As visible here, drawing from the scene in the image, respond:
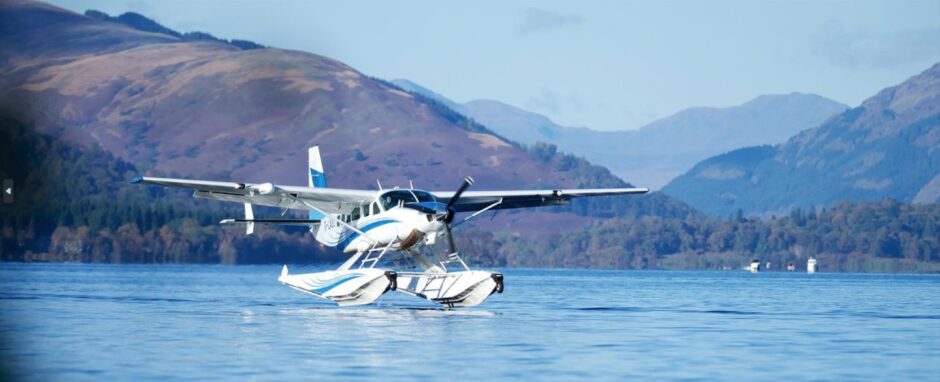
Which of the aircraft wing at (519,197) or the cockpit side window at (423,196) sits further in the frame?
the aircraft wing at (519,197)

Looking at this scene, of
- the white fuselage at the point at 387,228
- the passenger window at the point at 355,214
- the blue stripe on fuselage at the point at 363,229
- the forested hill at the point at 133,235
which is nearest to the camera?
the white fuselage at the point at 387,228

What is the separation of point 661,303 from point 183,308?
48.3 feet

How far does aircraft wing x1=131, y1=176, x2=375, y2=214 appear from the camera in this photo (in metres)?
30.0

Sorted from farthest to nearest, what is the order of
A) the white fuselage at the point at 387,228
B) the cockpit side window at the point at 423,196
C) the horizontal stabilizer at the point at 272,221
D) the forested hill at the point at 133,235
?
the forested hill at the point at 133,235, the horizontal stabilizer at the point at 272,221, the cockpit side window at the point at 423,196, the white fuselage at the point at 387,228

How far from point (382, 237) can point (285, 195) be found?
9.00ft

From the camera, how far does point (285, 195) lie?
3127 cm

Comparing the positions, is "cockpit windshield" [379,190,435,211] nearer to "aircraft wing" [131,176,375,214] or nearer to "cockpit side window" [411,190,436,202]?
"cockpit side window" [411,190,436,202]

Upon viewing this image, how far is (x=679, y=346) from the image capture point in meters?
21.2

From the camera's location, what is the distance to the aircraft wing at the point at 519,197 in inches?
1315

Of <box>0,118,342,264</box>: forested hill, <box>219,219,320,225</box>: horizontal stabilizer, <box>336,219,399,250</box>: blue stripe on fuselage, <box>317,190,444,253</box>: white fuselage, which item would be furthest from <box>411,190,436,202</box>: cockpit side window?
<box>0,118,342,264</box>: forested hill

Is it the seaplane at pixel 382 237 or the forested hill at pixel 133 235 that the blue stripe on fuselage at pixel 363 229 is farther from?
the forested hill at pixel 133 235

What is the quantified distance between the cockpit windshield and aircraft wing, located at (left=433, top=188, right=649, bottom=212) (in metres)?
2.88

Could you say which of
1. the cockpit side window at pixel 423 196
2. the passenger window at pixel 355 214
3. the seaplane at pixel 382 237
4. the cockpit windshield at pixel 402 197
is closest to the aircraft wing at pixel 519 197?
the seaplane at pixel 382 237

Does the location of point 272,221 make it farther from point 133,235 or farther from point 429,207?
point 133,235
